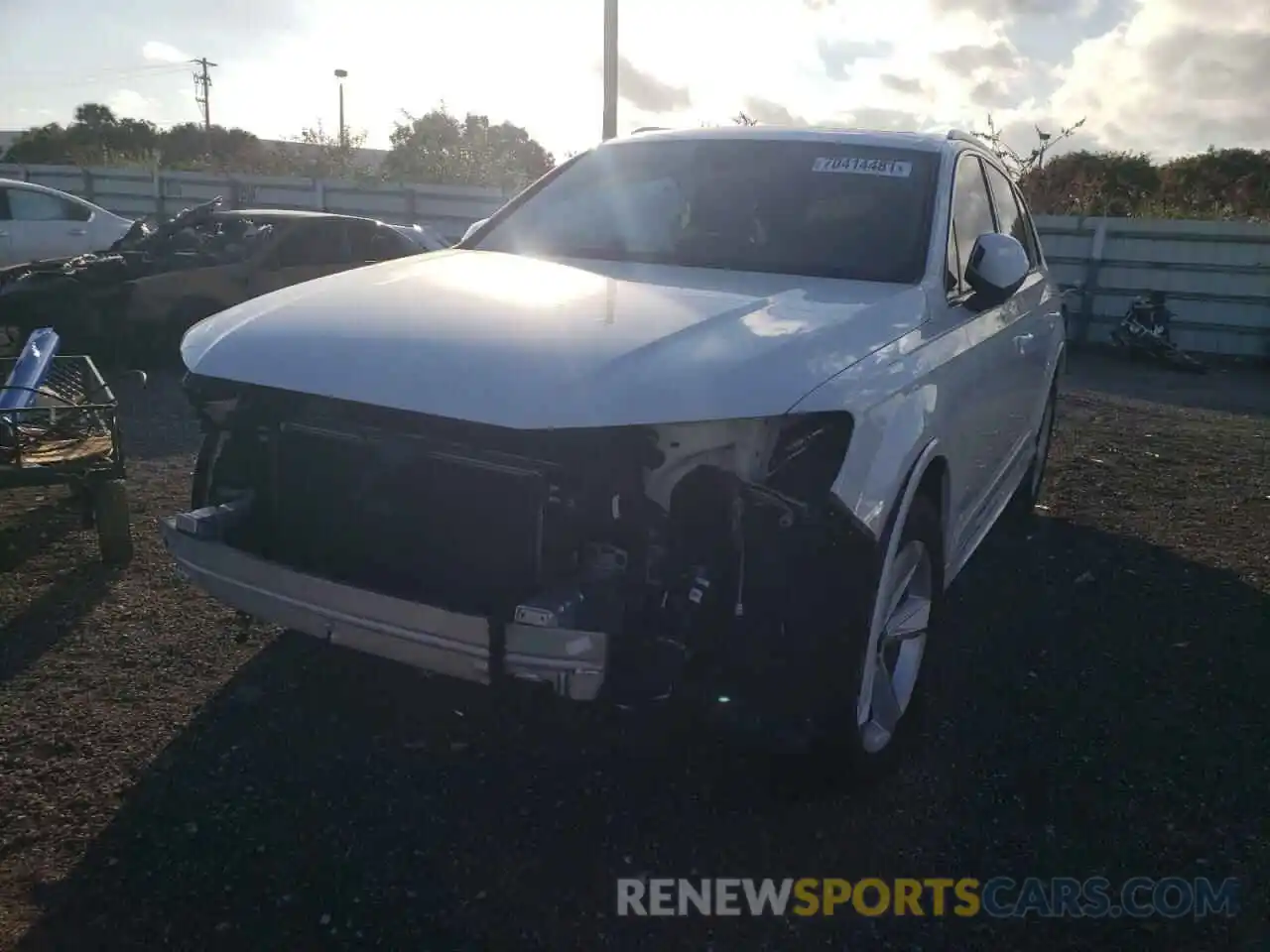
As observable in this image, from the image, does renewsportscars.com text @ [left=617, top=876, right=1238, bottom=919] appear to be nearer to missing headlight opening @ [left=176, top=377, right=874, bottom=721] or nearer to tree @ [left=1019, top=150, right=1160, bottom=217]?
missing headlight opening @ [left=176, top=377, right=874, bottom=721]

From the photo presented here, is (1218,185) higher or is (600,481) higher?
(1218,185)

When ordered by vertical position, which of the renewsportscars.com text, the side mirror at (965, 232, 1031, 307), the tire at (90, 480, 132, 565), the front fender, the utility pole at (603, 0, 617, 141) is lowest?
the renewsportscars.com text

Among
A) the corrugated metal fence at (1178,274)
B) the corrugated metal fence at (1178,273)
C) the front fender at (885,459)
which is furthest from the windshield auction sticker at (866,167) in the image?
the corrugated metal fence at (1178,274)

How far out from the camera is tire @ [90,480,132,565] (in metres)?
4.50

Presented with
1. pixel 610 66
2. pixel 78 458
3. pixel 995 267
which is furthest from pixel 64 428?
pixel 610 66

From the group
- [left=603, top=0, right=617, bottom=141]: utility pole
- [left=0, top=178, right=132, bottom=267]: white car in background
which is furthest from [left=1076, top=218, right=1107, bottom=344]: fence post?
[left=0, top=178, right=132, bottom=267]: white car in background

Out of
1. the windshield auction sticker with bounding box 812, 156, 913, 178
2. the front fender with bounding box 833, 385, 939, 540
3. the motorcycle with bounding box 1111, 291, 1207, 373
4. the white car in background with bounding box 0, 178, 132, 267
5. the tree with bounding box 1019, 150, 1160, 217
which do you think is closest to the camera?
the front fender with bounding box 833, 385, 939, 540

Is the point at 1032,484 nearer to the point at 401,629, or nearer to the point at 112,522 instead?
the point at 401,629

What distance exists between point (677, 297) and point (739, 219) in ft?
2.86

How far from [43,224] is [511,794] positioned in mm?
12616

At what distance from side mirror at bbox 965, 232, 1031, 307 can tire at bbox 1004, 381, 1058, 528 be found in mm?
2280

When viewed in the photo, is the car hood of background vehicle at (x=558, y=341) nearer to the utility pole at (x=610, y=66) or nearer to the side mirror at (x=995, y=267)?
the side mirror at (x=995, y=267)

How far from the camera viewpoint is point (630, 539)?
8.54 ft

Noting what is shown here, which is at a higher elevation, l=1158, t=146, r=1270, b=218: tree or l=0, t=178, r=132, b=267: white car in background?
l=1158, t=146, r=1270, b=218: tree
